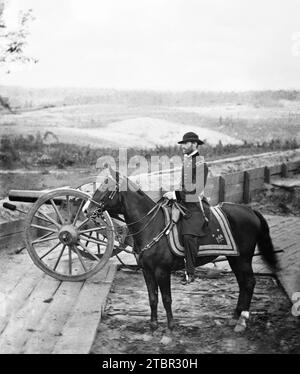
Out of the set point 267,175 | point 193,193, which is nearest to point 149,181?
point 267,175

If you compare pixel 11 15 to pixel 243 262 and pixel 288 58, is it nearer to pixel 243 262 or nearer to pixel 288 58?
pixel 288 58

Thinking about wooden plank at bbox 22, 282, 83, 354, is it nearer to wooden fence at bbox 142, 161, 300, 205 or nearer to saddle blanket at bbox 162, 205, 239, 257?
saddle blanket at bbox 162, 205, 239, 257

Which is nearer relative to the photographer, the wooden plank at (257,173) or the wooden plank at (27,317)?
the wooden plank at (27,317)

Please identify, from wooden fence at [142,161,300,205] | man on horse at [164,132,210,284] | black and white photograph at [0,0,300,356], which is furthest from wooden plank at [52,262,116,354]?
wooden fence at [142,161,300,205]

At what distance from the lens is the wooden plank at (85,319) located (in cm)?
490

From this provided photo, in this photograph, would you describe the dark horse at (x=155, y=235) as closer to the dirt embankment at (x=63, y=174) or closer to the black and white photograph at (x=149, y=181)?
the black and white photograph at (x=149, y=181)

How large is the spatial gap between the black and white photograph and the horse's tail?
0.07 ft

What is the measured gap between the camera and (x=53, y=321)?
220 inches

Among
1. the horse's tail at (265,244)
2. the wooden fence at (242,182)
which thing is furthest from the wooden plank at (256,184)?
the horse's tail at (265,244)

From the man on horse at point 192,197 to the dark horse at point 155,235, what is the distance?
20cm

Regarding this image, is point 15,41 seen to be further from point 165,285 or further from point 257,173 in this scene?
point 165,285
